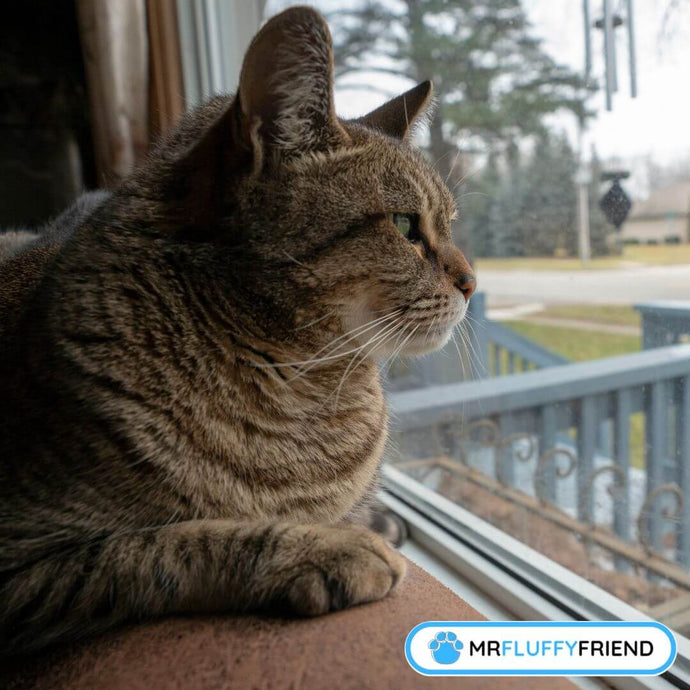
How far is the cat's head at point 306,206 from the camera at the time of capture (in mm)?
650

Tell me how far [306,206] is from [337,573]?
1.33 feet

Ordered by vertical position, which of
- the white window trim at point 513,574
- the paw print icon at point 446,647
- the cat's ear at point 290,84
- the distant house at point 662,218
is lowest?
the white window trim at point 513,574

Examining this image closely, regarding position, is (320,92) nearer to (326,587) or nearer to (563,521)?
(326,587)

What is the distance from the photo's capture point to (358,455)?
2.58 ft

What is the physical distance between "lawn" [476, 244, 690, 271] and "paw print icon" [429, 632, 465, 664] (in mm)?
598

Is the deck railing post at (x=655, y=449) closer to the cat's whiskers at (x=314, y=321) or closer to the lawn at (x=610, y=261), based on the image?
the lawn at (x=610, y=261)

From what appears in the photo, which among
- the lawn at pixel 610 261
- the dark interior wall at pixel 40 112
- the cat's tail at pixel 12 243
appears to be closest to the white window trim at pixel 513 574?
the lawn at pixel 610 261

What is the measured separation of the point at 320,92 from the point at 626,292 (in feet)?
1.96

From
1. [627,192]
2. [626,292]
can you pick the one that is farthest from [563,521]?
[627,192]

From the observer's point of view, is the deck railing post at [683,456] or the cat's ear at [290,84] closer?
the cat's ear at [290,84]

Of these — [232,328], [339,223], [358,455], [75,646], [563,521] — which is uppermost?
[339,223]

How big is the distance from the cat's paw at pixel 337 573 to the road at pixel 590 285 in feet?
1.90

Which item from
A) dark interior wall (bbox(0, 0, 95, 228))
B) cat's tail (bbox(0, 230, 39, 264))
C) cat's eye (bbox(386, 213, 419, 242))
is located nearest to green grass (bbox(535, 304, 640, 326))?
cat's eye (bbox(386, 213, 419, 242))

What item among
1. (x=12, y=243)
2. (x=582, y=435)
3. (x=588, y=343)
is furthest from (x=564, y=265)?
(x=12, y=243)
